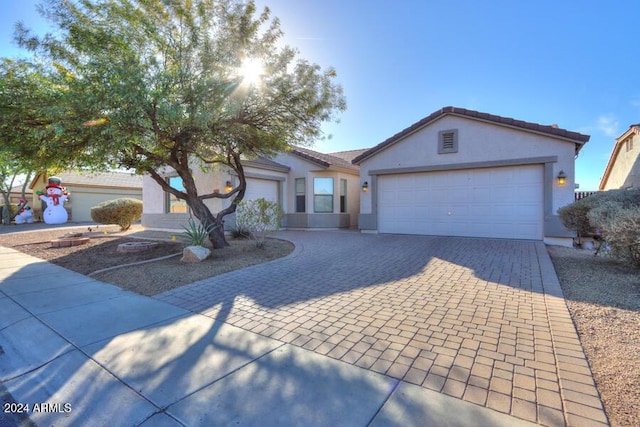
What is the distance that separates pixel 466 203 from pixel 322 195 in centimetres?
676

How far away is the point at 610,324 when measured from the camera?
147 inches

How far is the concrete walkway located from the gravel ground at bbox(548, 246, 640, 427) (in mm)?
134

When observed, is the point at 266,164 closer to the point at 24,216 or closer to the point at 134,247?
the point at 134,247

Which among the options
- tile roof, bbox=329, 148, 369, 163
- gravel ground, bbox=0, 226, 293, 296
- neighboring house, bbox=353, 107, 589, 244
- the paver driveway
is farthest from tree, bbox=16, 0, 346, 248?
tile roof, bbox=329, 148, 369, 163

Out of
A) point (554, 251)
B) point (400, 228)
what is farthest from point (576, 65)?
point (400, 228)

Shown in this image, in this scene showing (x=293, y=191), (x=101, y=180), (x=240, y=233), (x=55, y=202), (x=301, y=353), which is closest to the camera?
(x=301, y=353)

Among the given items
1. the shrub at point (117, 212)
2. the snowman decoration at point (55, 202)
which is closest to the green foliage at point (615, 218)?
the shrub at point (117, 212)

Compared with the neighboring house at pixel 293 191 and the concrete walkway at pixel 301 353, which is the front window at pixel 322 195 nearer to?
the neighboring house at pixel 293 191

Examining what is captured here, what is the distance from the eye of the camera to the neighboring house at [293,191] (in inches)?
573

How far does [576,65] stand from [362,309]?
41.4 ft

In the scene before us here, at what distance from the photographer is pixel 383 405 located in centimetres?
237

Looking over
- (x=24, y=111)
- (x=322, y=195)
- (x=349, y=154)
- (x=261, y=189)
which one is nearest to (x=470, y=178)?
(x=322, y=195)

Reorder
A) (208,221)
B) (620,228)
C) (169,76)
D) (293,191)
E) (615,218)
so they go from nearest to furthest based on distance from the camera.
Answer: (620,228)
(615,218)
(169,76)
(208,221)
(293,191)

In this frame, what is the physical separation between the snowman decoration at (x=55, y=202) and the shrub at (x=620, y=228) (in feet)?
89.1
